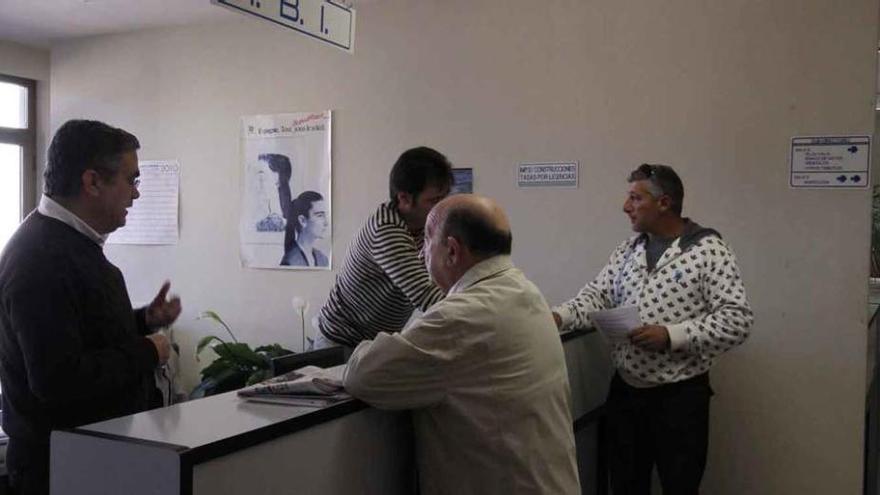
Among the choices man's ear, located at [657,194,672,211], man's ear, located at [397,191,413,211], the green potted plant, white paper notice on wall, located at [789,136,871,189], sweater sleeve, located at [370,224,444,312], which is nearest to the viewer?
sweater sleeve, located at [370,224,444,312]

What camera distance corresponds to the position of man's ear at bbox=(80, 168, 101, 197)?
5.64 ft

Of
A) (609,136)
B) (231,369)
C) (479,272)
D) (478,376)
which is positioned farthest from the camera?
(231,369)

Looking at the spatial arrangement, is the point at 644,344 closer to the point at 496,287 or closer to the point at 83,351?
the point at 496,287

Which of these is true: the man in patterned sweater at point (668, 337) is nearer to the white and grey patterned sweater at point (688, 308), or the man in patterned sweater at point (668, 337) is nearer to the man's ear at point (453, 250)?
the white and grey patterned sweater at point (688, 308)

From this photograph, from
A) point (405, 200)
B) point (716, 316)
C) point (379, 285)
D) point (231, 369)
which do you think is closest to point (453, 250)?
point (405, 200)

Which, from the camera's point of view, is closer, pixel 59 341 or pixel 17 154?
pixel 59 341

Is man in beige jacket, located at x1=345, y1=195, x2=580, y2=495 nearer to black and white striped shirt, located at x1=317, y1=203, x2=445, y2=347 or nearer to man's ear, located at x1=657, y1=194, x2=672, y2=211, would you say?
black and white striped shirt, located at x1=317, y1=203, x2=445, y2=347

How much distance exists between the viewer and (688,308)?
249 cm

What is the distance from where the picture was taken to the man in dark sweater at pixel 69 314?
1.56m

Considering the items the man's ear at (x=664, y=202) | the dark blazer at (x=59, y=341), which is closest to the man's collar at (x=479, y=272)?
the dark blazer at (x=59, y=341)

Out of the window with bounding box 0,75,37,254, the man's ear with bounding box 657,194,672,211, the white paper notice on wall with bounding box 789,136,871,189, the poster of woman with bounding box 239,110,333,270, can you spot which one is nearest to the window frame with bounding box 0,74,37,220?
the window with bounding box 0,75,37,254

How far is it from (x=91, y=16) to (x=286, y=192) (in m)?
1.45

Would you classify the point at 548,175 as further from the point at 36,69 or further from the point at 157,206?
the point at 36,69

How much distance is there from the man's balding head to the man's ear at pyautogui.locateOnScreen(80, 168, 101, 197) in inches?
29.8
